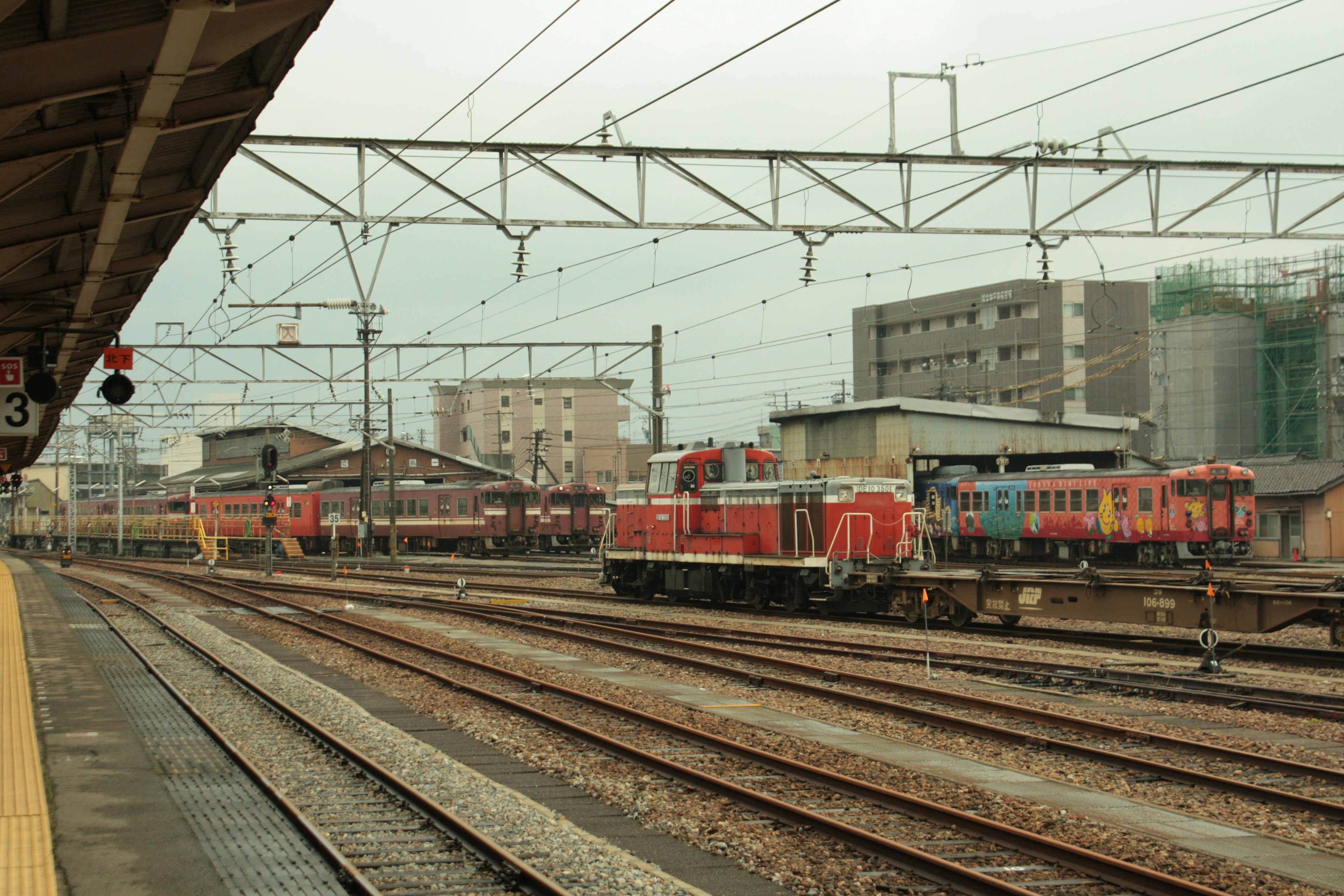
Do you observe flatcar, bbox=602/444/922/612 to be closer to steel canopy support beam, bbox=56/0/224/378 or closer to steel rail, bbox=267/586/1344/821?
steel rail, bbox=267/586/1344/821

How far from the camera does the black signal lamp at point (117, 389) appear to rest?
47.0ft

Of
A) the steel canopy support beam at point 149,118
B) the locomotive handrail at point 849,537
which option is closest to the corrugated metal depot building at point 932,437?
the locomotive handrail at point 849,537

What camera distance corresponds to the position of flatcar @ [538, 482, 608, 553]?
5181 centimetres

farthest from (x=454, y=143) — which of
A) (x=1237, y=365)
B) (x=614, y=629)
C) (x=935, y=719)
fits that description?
(x=1237, y=365)

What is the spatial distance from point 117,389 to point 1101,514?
28392mm

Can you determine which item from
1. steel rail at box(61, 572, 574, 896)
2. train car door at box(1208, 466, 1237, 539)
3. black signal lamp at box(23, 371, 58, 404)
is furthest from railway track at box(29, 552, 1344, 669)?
black signal lamp at box(23, 371, 58, 404)

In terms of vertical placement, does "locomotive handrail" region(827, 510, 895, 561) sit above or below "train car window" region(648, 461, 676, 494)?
below

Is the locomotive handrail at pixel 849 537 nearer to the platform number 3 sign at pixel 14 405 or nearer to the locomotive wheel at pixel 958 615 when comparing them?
the locomotive wheel at pixel 958 615

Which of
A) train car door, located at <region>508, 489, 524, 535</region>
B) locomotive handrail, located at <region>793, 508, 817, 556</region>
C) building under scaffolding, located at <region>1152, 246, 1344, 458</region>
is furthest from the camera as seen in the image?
building under scaffolding, located at <region>1152, 246, 1344, 458</region>

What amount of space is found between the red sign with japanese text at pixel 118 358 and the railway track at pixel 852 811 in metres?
5.85

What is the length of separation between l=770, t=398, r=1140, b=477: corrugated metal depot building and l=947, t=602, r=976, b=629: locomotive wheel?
934 inches

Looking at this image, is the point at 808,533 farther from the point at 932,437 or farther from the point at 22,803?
the point at 932,437

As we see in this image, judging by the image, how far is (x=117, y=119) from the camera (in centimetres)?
717

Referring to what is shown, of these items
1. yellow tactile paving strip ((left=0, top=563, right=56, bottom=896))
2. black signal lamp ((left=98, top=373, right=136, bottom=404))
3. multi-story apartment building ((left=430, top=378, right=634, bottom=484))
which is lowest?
yellow tactile paving strip ((left=0, top=563, right=56, bottom=896))
